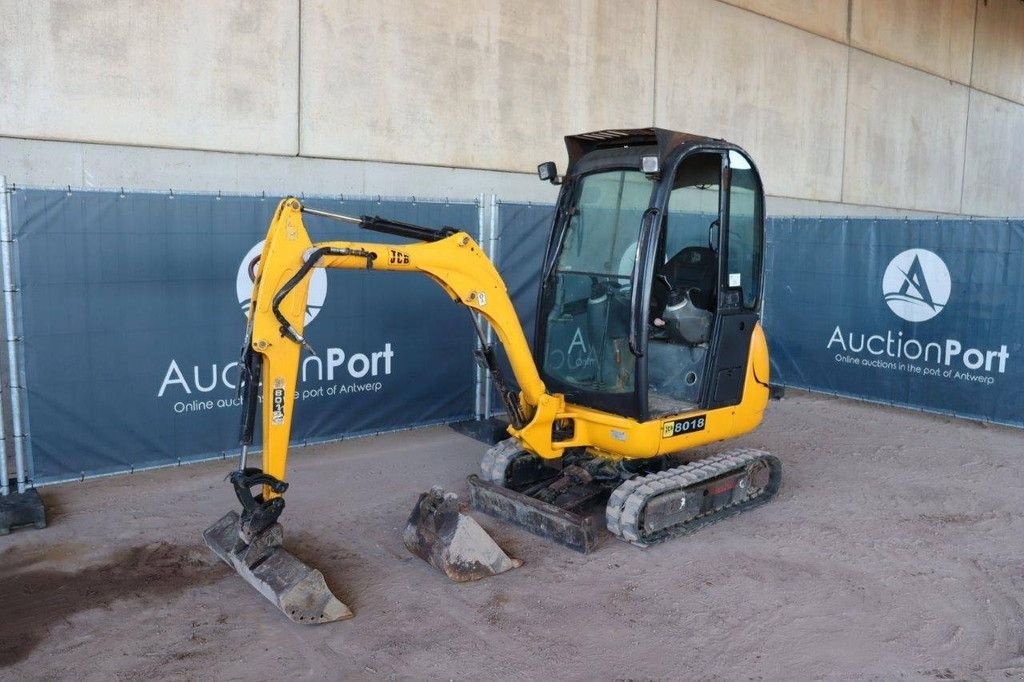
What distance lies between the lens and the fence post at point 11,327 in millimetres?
5805

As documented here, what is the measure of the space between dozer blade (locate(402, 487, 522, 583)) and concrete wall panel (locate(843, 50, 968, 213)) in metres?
12.4

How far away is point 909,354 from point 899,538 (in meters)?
4.21

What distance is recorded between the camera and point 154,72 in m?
7.28

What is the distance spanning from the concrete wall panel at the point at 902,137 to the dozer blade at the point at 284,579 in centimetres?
1334

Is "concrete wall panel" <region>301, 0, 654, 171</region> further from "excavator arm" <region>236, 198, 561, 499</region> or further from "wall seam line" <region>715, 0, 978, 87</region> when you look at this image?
"excavator arm" <region>236, 198, 561, 499</region>

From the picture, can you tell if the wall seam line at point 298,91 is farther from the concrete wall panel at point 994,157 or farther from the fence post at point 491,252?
the concrete wall panel at point 994,157

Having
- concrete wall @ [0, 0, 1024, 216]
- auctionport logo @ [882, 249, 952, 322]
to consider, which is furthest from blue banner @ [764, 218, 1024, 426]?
concrete wall @ [0, 0, 1024, 216]

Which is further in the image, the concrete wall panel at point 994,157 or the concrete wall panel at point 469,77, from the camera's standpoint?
the concrete wall panel at point 994,157

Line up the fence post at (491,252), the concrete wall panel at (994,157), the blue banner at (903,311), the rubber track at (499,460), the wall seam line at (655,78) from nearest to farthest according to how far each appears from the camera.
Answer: the rubber track at (499,460), the fence post at (491,252), the blue banner at (903,311), the wall seam line at (655,78), the concrete wall panel at (994,157)

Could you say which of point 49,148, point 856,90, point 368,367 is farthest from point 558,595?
point 856,90

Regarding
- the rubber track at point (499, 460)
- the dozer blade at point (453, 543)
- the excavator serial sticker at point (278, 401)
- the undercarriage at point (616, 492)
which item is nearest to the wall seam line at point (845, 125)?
the undercarriage at point (616, 492)

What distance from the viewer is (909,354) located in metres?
9.23

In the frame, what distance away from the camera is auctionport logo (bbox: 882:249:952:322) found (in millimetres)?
8930

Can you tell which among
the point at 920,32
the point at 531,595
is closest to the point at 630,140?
the point at 531,595
